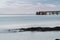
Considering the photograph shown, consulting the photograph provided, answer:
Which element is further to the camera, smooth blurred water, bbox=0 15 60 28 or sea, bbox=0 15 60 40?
smooth blurred water, bbox=0 15 60 28
